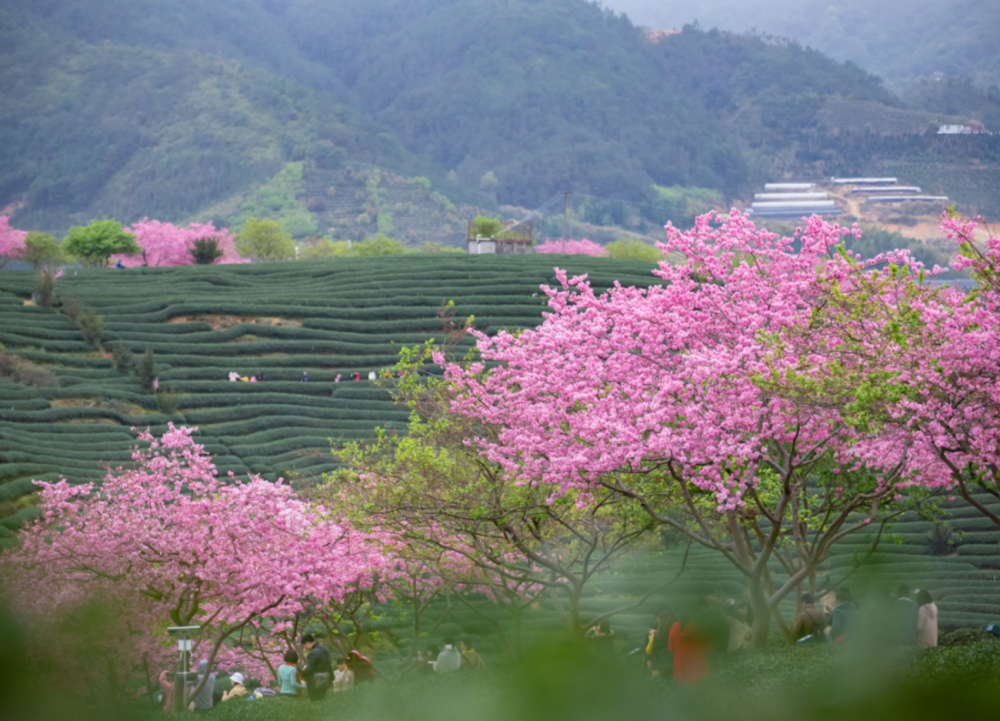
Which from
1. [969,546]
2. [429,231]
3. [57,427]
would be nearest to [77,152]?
[429,231]

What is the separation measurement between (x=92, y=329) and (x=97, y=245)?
121 feet

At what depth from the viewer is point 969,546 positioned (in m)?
27.2

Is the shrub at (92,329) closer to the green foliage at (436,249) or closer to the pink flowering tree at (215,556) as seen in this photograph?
the pink flowering tree at (215,556)

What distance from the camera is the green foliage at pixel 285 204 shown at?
141m

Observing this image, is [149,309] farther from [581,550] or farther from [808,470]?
[808,470]

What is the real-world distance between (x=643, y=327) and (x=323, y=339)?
130 feet

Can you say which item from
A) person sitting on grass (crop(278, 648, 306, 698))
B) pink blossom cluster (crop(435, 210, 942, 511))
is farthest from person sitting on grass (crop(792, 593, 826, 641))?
person sitting on grass (crop(278, 648, 306, 698))

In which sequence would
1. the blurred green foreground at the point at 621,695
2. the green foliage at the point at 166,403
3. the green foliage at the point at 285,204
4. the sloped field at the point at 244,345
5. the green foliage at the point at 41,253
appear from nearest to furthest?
the blurred green foreground at the point at 621,695 < the sloped field at the point at 244,345 < the green foliage at the point at 166,403 < the green foliage at the point at 41,253 < the green foliage at the point at 285,204

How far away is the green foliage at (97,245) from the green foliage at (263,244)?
462 inches

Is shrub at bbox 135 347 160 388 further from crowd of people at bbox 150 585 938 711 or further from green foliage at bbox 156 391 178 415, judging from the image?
crowd of people at bbox 150 585 938 711

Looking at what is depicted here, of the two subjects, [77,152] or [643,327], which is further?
[77,152]

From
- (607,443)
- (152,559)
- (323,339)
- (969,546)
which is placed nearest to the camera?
(607,443)

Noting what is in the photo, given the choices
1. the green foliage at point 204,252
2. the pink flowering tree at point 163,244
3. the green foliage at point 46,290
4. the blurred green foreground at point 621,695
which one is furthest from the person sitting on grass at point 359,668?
the pink flowering tree at point 163,244

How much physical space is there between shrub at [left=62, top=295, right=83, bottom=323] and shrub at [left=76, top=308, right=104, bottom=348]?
194 centimetres
